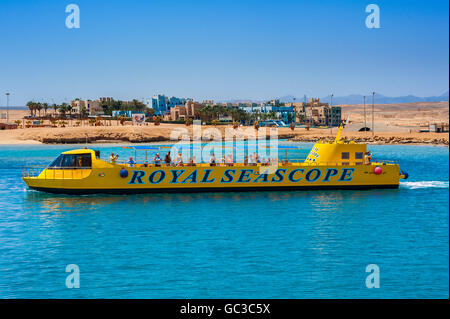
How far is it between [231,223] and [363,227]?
6791mm

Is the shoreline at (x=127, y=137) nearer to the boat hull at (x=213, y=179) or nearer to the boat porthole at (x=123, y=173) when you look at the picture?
the boat hull at (x=213, y=179)

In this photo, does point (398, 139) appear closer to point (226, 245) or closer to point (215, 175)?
point (215, 175)

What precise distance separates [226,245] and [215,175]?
44.7 ft

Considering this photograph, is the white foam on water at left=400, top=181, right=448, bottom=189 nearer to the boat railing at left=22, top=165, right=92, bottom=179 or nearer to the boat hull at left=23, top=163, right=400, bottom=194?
the boat hull at left=23, top=163, right=400, bottom=194

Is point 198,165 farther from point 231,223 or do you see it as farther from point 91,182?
point 231,223

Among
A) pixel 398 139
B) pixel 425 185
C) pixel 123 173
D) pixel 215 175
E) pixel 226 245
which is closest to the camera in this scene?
pixel 226 245

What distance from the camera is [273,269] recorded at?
19.6 metres

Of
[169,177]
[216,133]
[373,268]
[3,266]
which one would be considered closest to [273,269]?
[373,268]

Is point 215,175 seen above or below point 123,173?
below

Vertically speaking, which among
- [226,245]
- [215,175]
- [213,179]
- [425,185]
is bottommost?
[226,245]

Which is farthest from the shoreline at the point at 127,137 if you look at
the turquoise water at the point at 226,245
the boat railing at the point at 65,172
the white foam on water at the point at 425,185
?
the turquoise water at the point at 226,245

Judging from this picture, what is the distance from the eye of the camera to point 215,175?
36344mm

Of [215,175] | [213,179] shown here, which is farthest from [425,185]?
[213,179]
